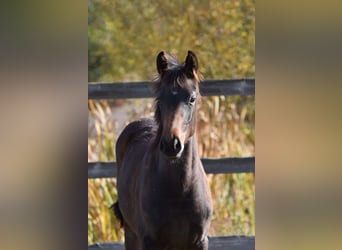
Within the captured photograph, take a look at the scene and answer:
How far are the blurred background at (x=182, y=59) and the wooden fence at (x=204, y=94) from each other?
0.23 feet

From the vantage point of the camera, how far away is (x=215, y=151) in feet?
13.2

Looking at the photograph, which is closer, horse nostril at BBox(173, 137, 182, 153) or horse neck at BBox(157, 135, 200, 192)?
horse nostril at BBox(173, 137, 182, 153)

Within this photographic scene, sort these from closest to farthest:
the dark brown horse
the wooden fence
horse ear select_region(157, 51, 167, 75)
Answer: the dark brown horse → horse ear select_region(157, 51, 167, 75) → the wooden fence

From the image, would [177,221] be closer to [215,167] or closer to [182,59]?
[215,167]

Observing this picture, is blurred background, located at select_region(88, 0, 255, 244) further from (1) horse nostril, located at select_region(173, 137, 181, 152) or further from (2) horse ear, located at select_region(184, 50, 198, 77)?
(1) horse nostril, located at select_region(173, 137, 181, 152)

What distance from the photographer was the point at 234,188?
3.92 m

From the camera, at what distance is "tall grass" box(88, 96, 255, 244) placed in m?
3.82

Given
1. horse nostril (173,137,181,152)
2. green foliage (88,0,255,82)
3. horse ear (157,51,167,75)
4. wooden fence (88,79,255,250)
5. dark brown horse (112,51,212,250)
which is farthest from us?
wooden fence (88,79,255,250)

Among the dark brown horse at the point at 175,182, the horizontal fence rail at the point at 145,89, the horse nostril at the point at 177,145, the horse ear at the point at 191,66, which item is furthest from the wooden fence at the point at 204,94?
the horse nostril at the point at 177,145

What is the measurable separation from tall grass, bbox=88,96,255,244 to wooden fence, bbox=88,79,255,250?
0.09 metres

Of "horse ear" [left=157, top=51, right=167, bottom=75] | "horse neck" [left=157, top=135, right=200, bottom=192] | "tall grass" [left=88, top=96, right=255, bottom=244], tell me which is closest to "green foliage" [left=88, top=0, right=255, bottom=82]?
"tall grass" [left=88, top=96, right=255, bottom=244]
